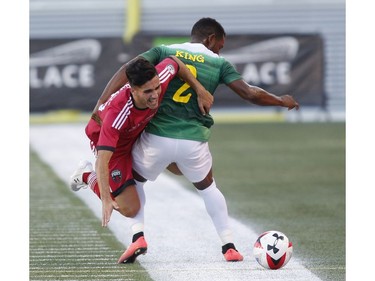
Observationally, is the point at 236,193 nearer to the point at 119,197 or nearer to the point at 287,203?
the point at 287,203

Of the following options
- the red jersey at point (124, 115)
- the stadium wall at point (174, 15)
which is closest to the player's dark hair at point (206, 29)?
the red jersey at point (124, 115)

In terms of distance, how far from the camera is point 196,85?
8.04 m

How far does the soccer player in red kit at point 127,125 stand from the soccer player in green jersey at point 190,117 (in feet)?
0.33

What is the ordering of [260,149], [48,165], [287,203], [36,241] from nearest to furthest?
[36,241]
[287,203]
[48,165]
[260,149]

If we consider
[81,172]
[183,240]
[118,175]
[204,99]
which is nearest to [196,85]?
[204,99]

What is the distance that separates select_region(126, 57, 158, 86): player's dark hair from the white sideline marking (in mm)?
1344

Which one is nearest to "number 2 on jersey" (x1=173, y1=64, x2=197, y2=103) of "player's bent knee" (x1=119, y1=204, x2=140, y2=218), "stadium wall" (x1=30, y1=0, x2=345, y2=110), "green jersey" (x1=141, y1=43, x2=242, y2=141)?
"green jersey" (x1=141, y1=43, x2=242, y2=141)

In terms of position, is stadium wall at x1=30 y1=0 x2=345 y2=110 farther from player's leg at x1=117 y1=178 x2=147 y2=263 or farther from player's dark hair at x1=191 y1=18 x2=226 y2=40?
player's leg at x1=117 y1=178 x2=147 y2=263

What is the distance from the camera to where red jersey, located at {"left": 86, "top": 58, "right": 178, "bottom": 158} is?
7.81m

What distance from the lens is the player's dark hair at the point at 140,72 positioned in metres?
7.65

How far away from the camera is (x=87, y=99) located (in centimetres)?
2319

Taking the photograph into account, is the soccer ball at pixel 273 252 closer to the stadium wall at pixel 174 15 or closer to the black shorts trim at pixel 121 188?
the black shorts trim at pixel 121 188

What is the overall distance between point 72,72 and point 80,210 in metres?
12.4
